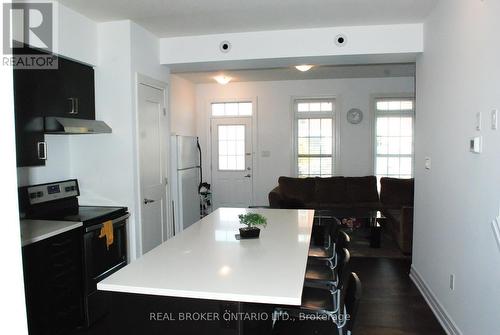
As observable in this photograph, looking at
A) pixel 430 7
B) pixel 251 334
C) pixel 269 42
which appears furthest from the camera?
pixel 269 42

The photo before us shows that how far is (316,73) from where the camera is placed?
6.59m

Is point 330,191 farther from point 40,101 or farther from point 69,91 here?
point 40,101

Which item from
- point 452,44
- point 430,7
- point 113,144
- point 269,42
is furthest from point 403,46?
point 113,144

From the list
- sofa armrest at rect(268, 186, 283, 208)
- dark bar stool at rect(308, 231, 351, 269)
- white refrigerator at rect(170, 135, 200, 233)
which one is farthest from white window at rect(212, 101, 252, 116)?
dark bar stool at rect(308, 231, 351, 269)

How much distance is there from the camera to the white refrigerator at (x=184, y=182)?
17.5 feet

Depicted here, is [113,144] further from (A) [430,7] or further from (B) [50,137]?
(A) [430,7]

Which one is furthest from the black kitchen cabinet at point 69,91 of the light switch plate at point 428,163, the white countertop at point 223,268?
the light switch plate at point 428,163

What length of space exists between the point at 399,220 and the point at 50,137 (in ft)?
14.2

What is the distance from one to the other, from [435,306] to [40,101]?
12.3 ft

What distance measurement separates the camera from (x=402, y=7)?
10.9 feet

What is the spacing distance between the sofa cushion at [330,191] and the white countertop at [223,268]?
3900 mm

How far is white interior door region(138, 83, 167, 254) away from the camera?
12.8 feet

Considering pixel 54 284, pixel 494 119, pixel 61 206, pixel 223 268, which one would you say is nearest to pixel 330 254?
pixel 223 268

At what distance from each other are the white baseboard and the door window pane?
13.9 ft
